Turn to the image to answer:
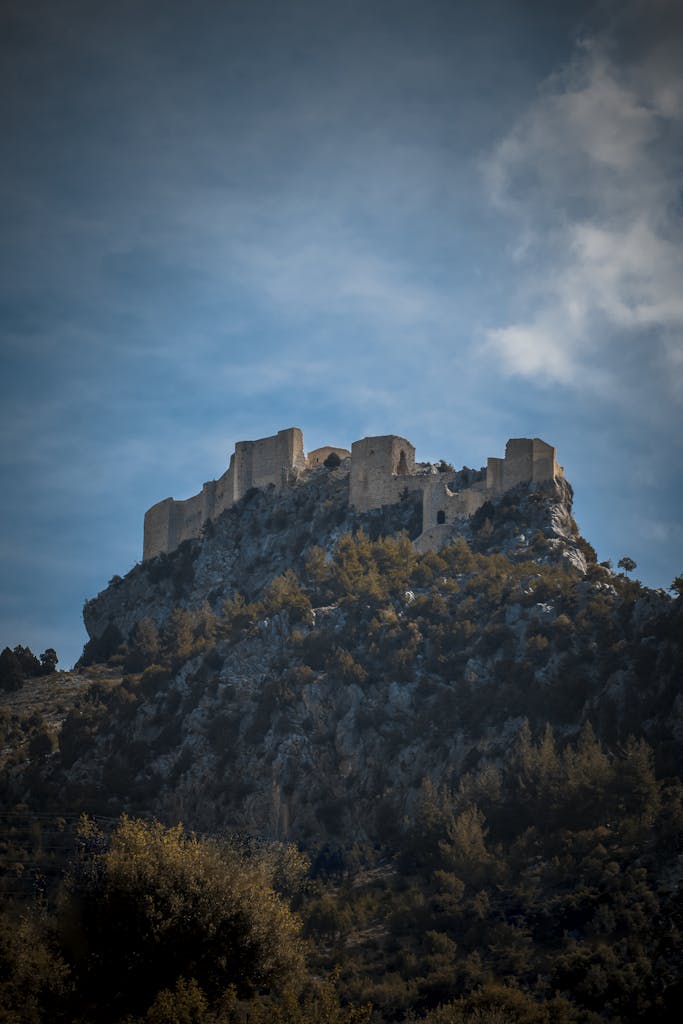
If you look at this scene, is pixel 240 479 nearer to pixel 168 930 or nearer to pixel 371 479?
pixel 371 479

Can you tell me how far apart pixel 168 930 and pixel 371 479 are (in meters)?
47.7

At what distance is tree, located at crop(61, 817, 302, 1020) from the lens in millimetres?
45531

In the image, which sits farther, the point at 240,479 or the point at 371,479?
the point at 240,479

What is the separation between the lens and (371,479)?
90.9 meters

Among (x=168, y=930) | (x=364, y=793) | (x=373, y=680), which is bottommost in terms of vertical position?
(x=168, y=930)

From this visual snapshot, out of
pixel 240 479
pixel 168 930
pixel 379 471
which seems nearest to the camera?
pixel 168 930

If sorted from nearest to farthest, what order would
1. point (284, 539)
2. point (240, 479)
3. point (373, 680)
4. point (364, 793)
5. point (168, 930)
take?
1. point (168, 930)
2. point (364, 793)
3. point (373, 680)
4. point (284, 539)
5. point (240, 479)

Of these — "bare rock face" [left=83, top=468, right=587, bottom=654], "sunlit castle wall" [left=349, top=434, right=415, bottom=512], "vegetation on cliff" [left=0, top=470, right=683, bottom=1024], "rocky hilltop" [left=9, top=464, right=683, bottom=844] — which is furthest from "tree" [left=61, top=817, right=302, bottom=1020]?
"sunlit castle wall" [left=349, top=434, right=415, bottom=512]

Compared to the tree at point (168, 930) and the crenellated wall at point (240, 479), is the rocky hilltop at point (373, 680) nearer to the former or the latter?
the crenellated wall at point (240, 479)

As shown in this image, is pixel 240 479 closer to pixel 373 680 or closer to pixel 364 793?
pixel 373 680

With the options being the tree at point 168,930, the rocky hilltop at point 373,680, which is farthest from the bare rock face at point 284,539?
the tree at point 168,930

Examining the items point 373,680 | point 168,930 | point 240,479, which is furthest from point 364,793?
point 240,479

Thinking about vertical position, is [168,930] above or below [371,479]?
below

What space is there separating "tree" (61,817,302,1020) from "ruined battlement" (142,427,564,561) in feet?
130
